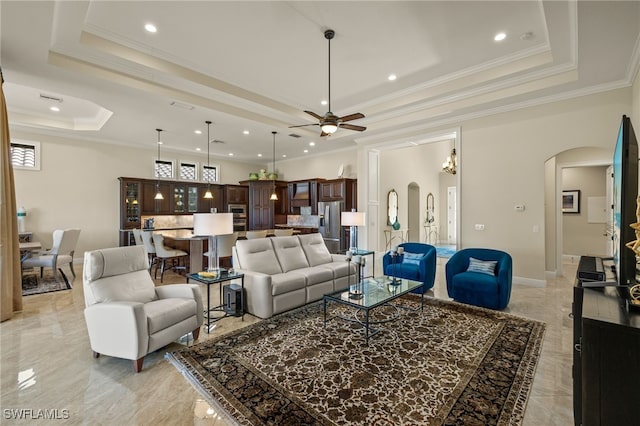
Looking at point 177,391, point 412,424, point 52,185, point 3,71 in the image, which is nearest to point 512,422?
point 412,424

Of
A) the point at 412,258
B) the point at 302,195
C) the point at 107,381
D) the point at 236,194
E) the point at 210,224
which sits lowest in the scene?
the point at 107,381

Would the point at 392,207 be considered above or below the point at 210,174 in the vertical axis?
below

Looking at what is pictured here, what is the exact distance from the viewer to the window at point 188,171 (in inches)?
377

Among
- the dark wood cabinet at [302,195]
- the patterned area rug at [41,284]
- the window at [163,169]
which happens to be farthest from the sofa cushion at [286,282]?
the window at [163,169]

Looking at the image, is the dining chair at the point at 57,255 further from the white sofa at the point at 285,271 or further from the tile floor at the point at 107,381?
the white sofa at the point at 285,271

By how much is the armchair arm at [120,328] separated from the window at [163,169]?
A: 7274mm

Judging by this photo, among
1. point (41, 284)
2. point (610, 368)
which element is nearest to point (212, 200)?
point (41, 284)

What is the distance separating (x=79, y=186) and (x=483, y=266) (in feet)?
31.1

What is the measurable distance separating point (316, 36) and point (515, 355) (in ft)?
13.7

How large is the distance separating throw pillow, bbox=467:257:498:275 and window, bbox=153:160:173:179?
887cm

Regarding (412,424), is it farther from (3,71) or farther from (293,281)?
(3,71)

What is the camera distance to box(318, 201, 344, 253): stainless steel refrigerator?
8383mm

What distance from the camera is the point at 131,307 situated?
2.51m

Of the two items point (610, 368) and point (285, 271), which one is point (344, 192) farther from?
point (610, 368)
